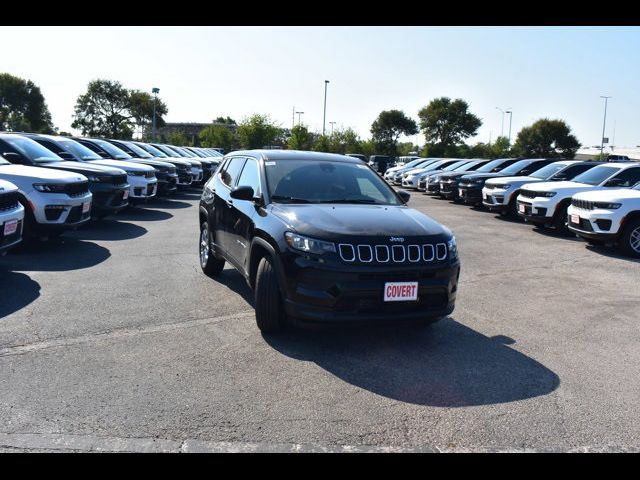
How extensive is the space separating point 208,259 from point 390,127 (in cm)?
7369

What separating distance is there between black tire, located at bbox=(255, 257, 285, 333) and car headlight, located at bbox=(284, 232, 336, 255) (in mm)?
339

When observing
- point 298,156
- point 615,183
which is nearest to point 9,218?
point 298,156

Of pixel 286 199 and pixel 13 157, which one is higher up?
pixel 13 157

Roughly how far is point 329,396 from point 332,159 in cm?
325

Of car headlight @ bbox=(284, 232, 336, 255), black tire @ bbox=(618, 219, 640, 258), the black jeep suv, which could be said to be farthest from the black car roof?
black tire @ bbox=(618, 219, 640, 258)

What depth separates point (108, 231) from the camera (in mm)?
11250

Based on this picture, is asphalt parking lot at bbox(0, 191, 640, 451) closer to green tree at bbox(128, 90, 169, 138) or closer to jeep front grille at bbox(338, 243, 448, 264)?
jeep front grille at bbox(338, 243, 448, 264)

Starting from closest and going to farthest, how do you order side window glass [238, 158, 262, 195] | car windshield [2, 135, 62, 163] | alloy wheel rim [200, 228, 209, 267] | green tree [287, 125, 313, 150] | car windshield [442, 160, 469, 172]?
side window glass [238, 158, 262, 195] → alloy wheel rim [200, 228, 209, 267] → car windshield [2, 135, 62, 163] → car windshield [442, 160, 469, 172] → green tree [287, 125, 313, 150]

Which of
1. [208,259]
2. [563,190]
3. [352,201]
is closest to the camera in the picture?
[352,201]

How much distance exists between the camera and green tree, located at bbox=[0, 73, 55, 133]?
233ft

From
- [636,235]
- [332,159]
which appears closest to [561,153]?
[636,235]

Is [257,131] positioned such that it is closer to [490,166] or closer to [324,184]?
[490,166]
